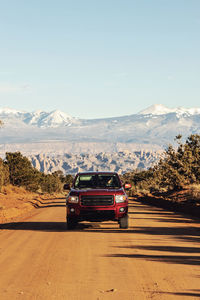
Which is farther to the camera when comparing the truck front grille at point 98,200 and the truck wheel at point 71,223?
the truck wheel at point 71,223

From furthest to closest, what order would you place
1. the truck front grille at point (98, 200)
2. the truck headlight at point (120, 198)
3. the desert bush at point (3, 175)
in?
the desert bush at point (3, 175)
the truck headlight at point (120, 198)
the truck front grille at point (98, 200)

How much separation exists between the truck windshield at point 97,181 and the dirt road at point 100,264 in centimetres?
170

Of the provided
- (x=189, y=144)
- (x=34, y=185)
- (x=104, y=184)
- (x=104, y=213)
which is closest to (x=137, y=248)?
(x=104, y=213)

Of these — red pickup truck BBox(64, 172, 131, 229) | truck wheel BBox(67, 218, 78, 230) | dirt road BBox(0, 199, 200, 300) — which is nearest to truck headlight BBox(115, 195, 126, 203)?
red pickup truck BBox(64, 172, 131, 229)

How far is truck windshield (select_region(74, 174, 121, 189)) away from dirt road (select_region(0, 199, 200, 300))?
170 centimetres

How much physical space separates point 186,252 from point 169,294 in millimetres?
4032

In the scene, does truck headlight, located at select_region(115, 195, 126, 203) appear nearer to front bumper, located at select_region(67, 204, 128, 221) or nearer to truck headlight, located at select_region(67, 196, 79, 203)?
front bumper, located at select_region(67, 204, 128, 221)

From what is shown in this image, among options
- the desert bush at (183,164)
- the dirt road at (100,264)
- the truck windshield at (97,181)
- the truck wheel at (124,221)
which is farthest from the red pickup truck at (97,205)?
the desert bush at (183,164)

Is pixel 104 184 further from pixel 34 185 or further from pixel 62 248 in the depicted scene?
pixel 34 185

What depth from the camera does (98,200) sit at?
15688 mm

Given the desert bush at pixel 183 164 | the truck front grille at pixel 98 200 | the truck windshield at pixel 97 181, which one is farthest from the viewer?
the desert bush at pixel 183 164

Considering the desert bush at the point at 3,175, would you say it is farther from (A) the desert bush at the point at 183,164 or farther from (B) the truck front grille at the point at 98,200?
(B) the truck front grille at the point at 98,200

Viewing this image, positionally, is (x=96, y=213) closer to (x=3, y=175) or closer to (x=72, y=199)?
(x=72, y=199)

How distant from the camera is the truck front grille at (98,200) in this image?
617 inches
